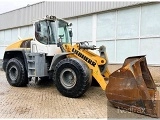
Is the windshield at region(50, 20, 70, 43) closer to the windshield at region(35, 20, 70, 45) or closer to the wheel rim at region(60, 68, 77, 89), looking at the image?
the windshield at region(35, 20, 70, 45)

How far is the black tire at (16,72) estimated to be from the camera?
326 inches

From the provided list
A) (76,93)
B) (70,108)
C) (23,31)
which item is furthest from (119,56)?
(23,31)

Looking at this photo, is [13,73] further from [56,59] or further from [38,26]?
[56,59]

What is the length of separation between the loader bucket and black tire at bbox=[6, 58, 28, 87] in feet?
13.8

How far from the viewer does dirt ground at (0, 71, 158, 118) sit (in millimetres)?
4941

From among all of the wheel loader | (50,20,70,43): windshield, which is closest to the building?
the wheel loader

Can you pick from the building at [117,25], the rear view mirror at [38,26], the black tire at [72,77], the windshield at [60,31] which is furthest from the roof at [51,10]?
the black tire at [72,77]

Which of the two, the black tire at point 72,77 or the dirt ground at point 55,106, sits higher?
the black tire at point 72,77

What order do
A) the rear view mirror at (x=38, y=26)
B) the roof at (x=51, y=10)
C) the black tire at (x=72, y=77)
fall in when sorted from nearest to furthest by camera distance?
1. the black tire at (x=72, y=77)
2. the rear view mirror at (x=38, y=26)
3. the roof at (x=51, y=10)

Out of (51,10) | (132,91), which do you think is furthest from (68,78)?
(51,10)

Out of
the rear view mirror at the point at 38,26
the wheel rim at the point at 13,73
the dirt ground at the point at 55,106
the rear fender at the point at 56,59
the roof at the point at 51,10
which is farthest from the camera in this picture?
the roof at the point at 51,10

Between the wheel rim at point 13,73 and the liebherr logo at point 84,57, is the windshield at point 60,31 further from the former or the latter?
the wheel rim at point 13,73

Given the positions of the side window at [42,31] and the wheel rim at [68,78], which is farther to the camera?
the side window at [42,31]

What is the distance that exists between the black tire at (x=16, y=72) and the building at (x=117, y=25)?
5339 millimetres
